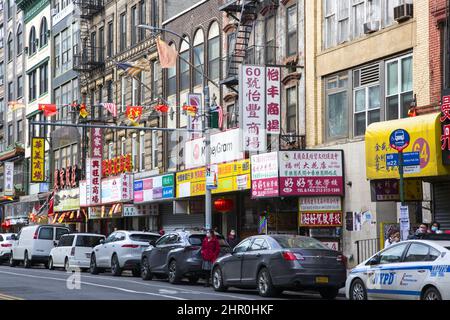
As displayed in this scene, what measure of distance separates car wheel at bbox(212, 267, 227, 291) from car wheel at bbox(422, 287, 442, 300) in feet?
28.1

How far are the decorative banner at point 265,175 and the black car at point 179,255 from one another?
10.3 ft

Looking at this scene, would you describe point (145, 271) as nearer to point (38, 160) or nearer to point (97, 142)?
point (97, 142)

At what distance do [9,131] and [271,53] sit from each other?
41.2 m

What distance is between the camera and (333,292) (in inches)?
886

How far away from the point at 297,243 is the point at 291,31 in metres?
13.9

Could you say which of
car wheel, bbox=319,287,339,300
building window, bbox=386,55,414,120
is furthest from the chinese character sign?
car wheel, bbox=319,287,339,300

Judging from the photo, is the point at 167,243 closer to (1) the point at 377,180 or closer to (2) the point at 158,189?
(1) the point at 377,180

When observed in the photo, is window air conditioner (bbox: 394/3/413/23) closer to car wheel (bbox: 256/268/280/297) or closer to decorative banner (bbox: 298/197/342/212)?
decorative banner (bbox: 298/197/342/212)

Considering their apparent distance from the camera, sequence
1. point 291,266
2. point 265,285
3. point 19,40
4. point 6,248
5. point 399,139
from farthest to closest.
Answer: point 19,40 < point 6,248 < point 265,285 < point 399,139 < point 291,266

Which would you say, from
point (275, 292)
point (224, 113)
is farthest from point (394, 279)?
point (224, 113)

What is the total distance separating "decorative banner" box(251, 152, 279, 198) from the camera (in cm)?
3061

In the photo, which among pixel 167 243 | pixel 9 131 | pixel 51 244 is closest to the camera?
pixel 167 243

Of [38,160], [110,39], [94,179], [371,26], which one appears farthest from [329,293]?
[38,160]

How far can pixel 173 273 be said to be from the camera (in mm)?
28188
